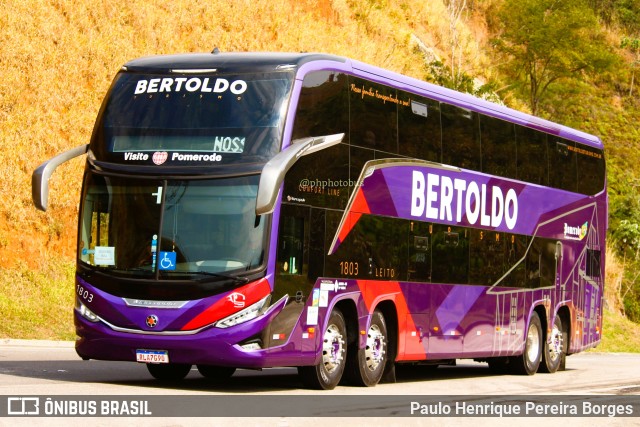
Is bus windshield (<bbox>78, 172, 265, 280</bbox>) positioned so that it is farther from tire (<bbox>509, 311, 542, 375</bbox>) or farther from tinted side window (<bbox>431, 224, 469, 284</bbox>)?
tire (<bbox>509, 311, 542, 375</bbox>)

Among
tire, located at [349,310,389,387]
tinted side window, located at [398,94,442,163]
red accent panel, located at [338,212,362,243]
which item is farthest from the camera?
tinted side window, located at [398,94,442,163]

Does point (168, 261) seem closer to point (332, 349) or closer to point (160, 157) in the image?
point (160, 157)

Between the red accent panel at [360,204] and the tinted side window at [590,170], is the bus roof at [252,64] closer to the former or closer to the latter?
the red accent panel at [360,204]

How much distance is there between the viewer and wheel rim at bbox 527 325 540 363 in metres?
24.3

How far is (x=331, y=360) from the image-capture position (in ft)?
57.9

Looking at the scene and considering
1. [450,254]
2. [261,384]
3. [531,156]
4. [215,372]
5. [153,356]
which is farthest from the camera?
[531,156]

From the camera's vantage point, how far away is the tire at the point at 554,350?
25.1 meters

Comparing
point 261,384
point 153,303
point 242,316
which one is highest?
point 153,303

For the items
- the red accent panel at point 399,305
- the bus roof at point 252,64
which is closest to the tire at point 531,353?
the red accent panel at point 399,305

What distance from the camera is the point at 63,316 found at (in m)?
27.2

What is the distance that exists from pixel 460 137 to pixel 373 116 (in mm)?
3046

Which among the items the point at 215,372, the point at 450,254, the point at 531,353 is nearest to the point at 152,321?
the point at 215,372

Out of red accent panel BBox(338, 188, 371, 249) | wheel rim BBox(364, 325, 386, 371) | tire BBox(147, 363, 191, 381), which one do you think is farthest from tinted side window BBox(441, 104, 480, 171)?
tire BBox(147, 363, 191, 381)

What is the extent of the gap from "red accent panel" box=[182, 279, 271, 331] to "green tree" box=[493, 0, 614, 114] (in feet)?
157
